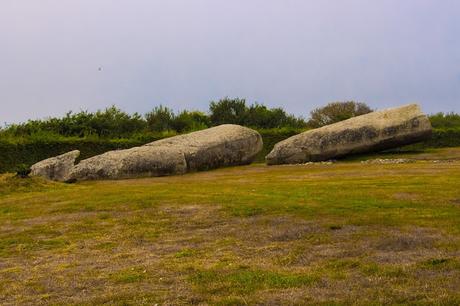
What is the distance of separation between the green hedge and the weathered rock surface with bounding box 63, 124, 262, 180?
6748 mm

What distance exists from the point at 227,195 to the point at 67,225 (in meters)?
5.98

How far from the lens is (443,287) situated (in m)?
Answer: 9.08

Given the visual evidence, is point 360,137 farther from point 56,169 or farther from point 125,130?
point 125,130

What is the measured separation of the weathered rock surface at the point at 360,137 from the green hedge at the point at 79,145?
953 cm

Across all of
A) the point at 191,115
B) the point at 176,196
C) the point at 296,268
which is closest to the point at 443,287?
the point at 296,268

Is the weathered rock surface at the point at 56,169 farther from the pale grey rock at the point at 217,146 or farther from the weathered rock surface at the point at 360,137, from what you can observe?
the weathered rock surface at the point at 360,137

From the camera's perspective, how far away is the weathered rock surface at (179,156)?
3512 centimetres

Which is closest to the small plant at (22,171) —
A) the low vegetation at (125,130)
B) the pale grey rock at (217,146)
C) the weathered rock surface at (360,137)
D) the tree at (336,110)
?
the low vegetation at (125,130)

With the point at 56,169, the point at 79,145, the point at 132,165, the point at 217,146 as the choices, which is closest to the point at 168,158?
the point at 132,165

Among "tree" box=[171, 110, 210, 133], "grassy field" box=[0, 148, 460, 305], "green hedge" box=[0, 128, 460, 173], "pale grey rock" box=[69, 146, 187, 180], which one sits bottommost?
"grassy field" box=[0, 148, 460, 305]

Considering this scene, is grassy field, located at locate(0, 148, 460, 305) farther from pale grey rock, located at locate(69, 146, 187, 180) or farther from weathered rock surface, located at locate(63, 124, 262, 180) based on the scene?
weathered rock surface, located at locate(63, 124, 262, 180)

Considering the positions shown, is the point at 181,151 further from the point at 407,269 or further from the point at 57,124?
the point at 407,269

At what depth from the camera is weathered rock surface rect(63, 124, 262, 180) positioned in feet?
115

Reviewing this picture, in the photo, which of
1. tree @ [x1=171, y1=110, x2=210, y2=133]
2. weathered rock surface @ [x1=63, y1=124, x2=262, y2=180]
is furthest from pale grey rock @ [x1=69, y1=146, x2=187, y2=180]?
tree @ [x1=171, y1=110, x2=210, y2=133]
